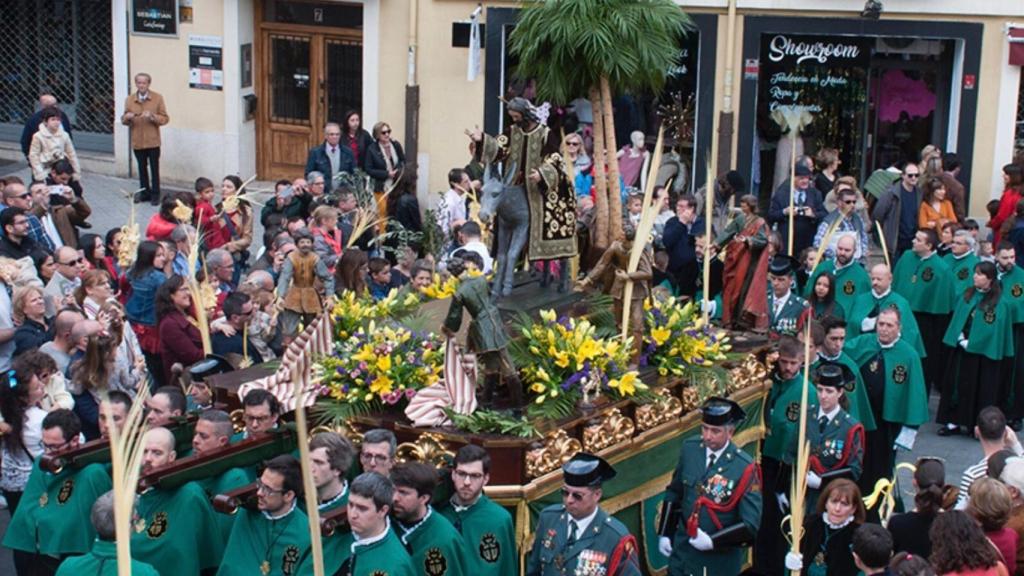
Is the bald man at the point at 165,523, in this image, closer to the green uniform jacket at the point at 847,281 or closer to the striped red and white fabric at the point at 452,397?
the striped red and white fabric at the point at 452,397

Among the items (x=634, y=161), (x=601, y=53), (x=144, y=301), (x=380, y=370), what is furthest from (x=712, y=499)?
(x=634, y=161)

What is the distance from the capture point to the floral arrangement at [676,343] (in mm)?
11438

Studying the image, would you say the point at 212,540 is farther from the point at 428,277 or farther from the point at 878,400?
the point at 878,400

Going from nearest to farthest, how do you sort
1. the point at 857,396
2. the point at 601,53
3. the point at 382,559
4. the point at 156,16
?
the point at 382,559
the point at 601,53
the point at 857,396
the point at 156,16

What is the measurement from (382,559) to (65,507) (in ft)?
7.15

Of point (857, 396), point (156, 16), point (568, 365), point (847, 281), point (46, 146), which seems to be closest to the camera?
point (568, 365)

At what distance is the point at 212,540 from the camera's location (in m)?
9.61

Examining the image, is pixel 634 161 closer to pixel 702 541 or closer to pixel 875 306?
pixel 875 306

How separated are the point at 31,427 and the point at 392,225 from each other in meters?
7.23

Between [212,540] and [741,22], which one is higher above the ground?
[741,22]

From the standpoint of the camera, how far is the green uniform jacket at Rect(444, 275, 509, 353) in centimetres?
1014

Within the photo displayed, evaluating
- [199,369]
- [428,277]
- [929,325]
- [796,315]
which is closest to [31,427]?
[199,369]

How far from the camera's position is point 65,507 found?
9.66 metres

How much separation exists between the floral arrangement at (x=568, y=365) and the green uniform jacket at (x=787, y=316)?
2480 millimetres
